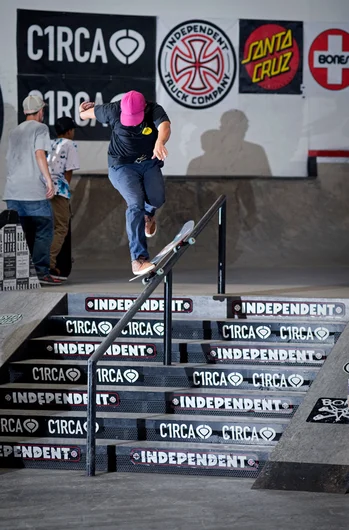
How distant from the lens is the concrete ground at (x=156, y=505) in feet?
18.9

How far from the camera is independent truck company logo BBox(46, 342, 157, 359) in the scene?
7.94m

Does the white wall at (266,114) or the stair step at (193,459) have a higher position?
the white wall at (266,114)

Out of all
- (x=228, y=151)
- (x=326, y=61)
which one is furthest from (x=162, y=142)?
(x=326, y=61)

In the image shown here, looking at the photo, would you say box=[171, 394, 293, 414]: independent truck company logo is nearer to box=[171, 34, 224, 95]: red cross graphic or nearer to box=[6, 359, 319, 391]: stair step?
box=[6, 359, 319, 391]: stair step

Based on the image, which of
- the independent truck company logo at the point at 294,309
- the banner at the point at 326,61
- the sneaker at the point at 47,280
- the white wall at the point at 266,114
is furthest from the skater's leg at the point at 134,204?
the banner at the point at 326,61

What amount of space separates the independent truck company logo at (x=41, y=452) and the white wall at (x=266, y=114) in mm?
5454

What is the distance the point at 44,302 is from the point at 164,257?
120cm

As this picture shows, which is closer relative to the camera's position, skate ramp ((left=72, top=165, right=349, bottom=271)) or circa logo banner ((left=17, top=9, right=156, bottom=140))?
circa logo banner ((left=17, top=9, right=156, bottom=140))

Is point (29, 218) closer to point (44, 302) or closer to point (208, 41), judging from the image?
point (44, 302)

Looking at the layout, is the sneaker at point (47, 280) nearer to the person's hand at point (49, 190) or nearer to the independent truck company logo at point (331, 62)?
the person's hand at point (49, 190)

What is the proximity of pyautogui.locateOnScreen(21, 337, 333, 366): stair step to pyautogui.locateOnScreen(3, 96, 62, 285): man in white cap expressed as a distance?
4.74ft

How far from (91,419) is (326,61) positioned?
6954 mm

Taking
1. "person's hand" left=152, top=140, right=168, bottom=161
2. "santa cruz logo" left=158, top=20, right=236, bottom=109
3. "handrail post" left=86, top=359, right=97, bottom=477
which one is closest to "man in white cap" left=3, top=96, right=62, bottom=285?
"person's hand" left=152, top=140, right=168, bottom=161

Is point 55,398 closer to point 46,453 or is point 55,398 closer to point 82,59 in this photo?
A: point 46,453
